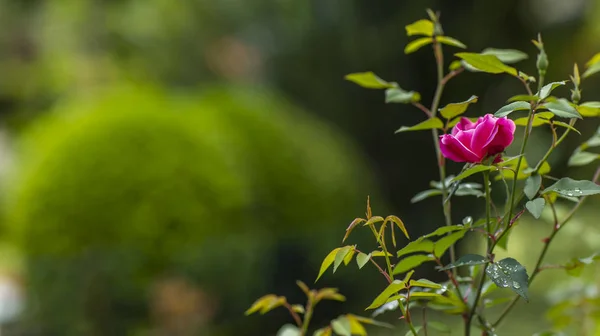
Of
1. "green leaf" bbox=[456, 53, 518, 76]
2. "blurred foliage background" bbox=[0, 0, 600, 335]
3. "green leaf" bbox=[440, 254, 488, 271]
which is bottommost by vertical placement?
"blurred foliage background" bbox=[0, 0, 600, 335]

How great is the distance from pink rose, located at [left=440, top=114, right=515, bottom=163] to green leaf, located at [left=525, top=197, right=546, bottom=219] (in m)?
0.09

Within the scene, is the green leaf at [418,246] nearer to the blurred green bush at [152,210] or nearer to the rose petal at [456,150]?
the rose petal at [456,150]

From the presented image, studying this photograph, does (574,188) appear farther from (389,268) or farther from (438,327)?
(438,327)

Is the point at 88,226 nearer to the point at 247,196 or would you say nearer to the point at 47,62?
the point at 247,196

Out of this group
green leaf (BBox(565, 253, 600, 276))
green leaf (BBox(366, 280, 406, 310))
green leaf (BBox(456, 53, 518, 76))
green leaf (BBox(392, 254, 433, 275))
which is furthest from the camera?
green leaf (BBox(565, 253, 600, 276))

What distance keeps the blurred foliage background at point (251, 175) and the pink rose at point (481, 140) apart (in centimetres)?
82

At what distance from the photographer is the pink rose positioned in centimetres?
98

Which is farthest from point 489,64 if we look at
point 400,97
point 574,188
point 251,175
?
point 251,175

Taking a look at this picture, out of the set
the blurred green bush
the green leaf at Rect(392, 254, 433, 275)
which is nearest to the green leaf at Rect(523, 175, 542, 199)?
the green leaf at Rect(392, 254, 433, 275)

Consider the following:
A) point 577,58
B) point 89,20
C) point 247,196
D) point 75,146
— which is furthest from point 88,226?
point 89,20

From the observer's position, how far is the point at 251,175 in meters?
4.62

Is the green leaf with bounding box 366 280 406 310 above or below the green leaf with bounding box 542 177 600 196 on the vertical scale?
below

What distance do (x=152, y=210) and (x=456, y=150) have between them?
3.14 metres

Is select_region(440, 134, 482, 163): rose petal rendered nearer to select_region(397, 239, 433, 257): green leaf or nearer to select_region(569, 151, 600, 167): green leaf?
select_region(397, 239, 433, 257): green leaf
